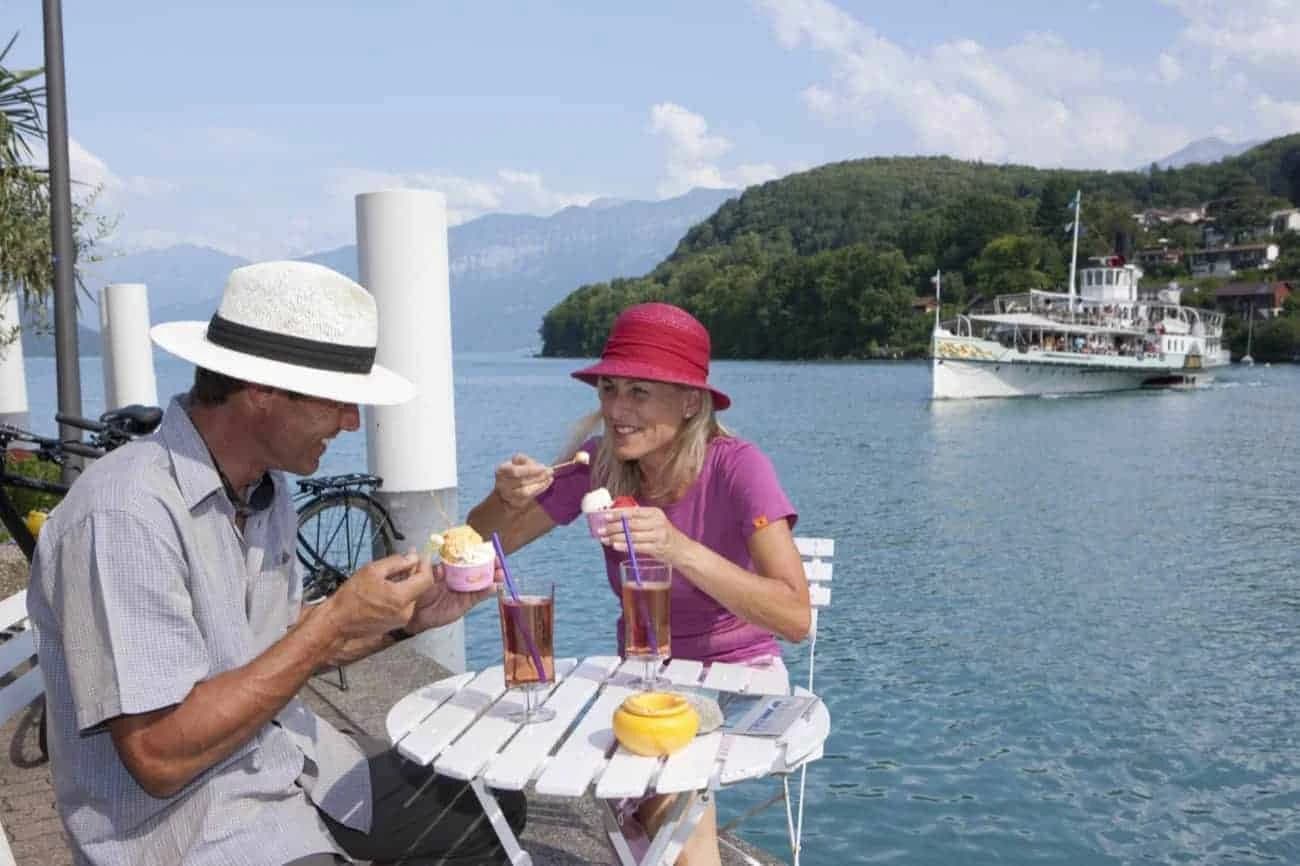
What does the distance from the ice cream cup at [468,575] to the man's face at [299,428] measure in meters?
0.48

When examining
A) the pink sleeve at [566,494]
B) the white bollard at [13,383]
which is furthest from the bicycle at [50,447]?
the white bollard at [13,383]

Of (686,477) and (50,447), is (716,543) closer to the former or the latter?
(686,477)

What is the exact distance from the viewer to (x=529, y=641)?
8.22 feet

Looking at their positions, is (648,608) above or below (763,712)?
above

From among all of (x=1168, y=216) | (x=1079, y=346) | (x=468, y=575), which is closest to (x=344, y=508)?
(x=468, y=575)

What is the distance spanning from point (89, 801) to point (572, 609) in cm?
926

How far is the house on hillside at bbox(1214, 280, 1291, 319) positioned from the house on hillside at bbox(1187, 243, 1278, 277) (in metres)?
12.3

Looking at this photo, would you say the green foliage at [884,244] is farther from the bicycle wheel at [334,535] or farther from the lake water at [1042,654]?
the bicycle wheel at [334,535]

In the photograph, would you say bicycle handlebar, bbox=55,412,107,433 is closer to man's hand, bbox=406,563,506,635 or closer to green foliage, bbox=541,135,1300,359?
man's hand, bbox=406,563,506,635

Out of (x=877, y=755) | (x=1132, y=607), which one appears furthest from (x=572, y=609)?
(x=1132, y=607)

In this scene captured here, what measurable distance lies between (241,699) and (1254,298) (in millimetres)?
103369

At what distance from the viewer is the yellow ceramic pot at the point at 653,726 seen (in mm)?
2223

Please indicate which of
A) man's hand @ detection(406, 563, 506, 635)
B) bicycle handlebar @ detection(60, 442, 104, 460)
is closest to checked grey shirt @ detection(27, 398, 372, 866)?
man's hand @ detection(406, 563, 506, 635)

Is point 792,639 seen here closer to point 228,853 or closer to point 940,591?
point 228,853
